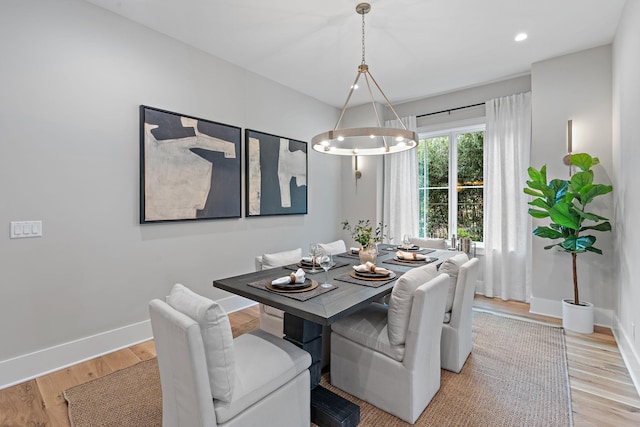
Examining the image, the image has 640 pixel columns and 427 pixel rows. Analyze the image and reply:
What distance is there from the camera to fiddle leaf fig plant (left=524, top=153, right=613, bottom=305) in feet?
9.93

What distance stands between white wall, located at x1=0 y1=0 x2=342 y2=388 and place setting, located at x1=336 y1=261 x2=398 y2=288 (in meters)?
1.90

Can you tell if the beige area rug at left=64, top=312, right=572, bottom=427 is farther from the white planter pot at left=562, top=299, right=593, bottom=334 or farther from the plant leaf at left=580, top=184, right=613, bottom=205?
the plant leaf at left=580, top=184, right=613, bottom=205

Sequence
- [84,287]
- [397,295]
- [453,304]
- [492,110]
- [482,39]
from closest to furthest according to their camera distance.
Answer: [397,295]
[453,304]
[84,287]
[482,39]
[492,110]

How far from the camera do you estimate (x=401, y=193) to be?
16.5 ft

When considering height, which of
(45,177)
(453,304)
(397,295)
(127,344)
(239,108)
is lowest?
(127,344)

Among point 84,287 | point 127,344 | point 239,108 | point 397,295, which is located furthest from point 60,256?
point 397,295

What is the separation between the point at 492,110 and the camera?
4207 mm

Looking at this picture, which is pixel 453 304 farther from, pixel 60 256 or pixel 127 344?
pixel 60 256

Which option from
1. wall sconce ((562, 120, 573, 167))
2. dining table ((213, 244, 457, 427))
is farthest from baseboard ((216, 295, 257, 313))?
wall sconce ((562, 120, 573, 167))

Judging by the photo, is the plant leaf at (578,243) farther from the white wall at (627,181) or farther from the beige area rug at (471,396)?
the beige area rug at (471,396)

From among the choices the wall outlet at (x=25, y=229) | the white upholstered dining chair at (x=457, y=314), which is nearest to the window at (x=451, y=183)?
the white upholstered dining chair at (x=457, y=314)

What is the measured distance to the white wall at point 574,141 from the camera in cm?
329

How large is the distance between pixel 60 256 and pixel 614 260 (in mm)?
5164

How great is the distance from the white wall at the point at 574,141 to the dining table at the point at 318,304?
2410 mm
